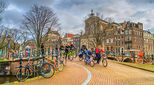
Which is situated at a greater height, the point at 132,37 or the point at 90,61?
the point at 132,37

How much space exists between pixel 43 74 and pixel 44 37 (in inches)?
605

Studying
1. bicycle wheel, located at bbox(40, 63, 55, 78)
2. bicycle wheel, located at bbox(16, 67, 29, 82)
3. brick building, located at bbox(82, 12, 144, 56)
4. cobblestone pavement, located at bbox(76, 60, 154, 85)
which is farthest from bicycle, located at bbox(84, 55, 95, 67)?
brick building, located at bbox(82, 12, 144, 56)

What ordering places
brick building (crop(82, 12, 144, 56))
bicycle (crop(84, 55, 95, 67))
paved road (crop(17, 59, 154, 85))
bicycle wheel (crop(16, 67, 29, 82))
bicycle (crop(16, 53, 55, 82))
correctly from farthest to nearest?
brick building (crop(82, 12, 144, 56)) → bicycle (crop(84, 55, 95, 67)) → bicycle (crop(16, 53, 55, 82)) → bicycle wheel (crop(16, 67, 29, 82)) → paved road (crop(17, 59, 154, 85))

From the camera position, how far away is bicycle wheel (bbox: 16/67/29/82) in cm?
579

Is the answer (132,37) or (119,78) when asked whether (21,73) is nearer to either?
(119,78)

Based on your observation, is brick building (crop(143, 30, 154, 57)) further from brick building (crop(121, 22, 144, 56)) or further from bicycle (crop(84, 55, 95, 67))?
bicycle (crop(84, 55, 95, 67))

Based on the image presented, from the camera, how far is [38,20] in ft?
62.5

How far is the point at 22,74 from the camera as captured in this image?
6086mm

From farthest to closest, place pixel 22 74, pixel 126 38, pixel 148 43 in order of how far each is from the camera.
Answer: pixel 148 43 < pixel 126 38 < pixel 22 74

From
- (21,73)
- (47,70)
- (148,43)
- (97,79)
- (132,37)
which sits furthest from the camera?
(148,43)

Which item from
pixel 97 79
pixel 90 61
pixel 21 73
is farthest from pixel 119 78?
pixel 21 73

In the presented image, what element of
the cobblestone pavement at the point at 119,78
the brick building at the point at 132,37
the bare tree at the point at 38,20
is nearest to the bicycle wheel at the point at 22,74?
the cobblestone pavement at the point at 119,78

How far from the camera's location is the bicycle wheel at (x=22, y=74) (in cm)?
579

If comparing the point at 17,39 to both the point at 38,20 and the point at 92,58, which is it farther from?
the point at 92,58
